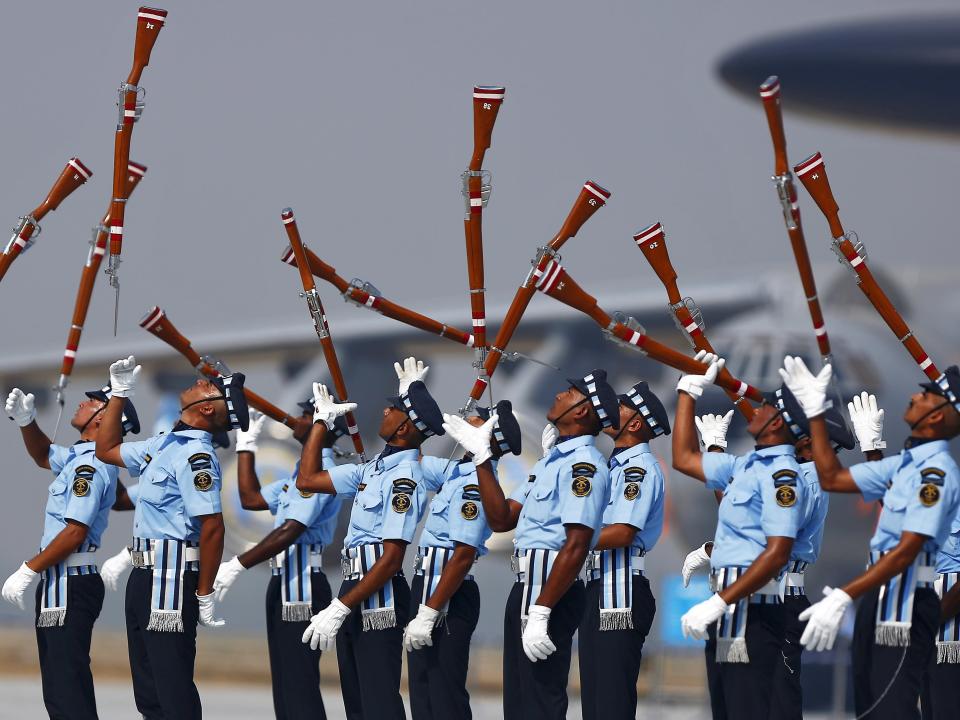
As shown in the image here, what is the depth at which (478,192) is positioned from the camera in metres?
7.26

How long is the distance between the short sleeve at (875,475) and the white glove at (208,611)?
3.15 metres

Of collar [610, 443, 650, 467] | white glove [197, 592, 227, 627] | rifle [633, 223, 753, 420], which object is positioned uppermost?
rifle [633, 223, 753, 420]

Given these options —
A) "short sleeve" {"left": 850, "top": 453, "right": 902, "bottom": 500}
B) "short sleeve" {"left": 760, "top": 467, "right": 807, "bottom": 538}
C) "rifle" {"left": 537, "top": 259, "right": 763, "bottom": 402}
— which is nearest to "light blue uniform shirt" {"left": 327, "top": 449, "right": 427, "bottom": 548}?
"rifle" {"left": 537, "top": 259, "right": 763, "bottom": 402}

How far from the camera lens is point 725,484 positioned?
276 inches

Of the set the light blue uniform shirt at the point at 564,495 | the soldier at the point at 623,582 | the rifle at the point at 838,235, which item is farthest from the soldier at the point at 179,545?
the rifle at the point at 838,235

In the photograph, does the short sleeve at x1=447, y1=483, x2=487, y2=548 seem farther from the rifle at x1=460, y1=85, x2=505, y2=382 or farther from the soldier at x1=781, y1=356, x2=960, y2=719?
the soldier at x1=781, y1=356, x2=960, y2=719

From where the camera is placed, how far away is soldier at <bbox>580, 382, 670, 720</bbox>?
6.88 meters

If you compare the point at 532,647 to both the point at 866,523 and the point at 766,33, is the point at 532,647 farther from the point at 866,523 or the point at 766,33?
the point at 766,33

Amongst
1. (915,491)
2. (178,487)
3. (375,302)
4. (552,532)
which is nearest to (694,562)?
(552,532)

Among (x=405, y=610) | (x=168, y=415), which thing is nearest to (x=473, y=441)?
(x=405, y=610)

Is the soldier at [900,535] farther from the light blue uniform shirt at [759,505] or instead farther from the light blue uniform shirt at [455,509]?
the light blue uniform shirt at [455,509]

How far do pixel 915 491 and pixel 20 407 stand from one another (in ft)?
16.0

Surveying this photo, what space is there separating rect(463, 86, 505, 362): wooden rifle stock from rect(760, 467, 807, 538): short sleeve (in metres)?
1.60

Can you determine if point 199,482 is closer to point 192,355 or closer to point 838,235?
point 192,355
